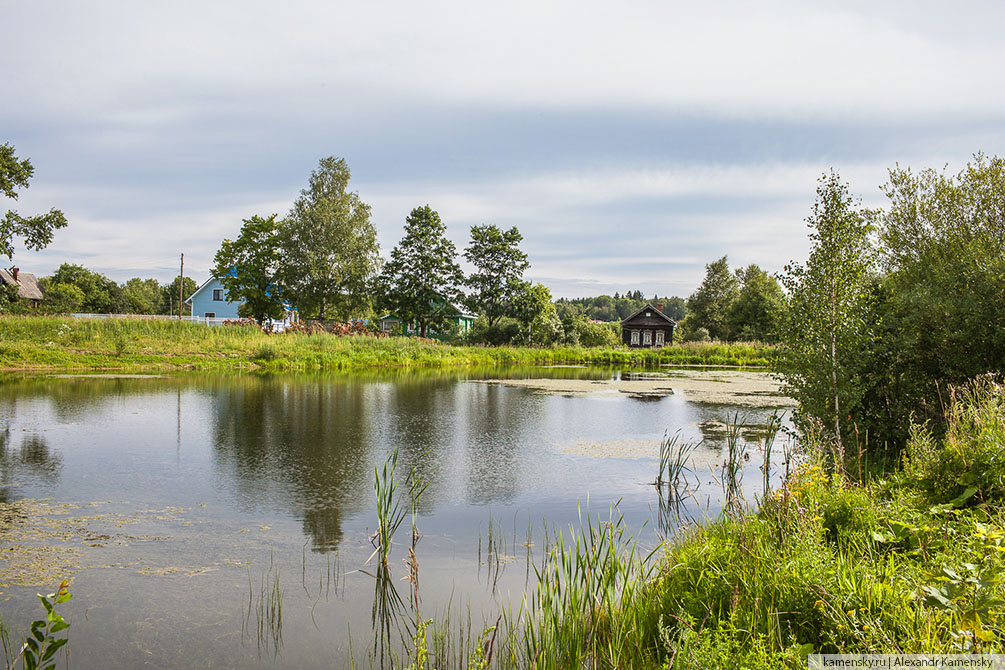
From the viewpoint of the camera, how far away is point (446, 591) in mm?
5051

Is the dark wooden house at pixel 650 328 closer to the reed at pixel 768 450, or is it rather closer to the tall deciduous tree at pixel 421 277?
the tall deciduous tree at pixel 421 277

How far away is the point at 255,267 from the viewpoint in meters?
44.8

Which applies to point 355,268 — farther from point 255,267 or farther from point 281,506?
point 281,506

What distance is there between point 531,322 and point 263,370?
2294 centimetres

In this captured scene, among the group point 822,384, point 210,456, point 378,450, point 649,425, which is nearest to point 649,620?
point 822,384

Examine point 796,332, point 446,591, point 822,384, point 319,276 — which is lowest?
point 446,591

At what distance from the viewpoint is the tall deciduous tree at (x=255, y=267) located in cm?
4488

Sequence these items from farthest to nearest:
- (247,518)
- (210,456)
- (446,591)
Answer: (210,456) → (247,518) → (446,591)

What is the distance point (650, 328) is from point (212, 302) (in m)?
39.6

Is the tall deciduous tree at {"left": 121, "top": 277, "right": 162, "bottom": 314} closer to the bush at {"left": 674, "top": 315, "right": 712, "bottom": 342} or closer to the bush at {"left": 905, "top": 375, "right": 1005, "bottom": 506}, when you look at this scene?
→ the bush at {"left": 674, "top": 315, "right": 712, "bottom": 342}

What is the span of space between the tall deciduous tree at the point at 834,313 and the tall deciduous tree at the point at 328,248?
3724cm

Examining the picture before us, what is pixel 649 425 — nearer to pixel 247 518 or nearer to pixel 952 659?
pixel 247 518

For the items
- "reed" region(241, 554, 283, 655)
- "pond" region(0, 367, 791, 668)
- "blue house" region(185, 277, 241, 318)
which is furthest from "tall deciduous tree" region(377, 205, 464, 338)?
"reed" region(241, 554, 283, 655)

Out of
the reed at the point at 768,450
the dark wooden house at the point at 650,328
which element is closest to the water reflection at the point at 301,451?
the reed at the point at 768,450
